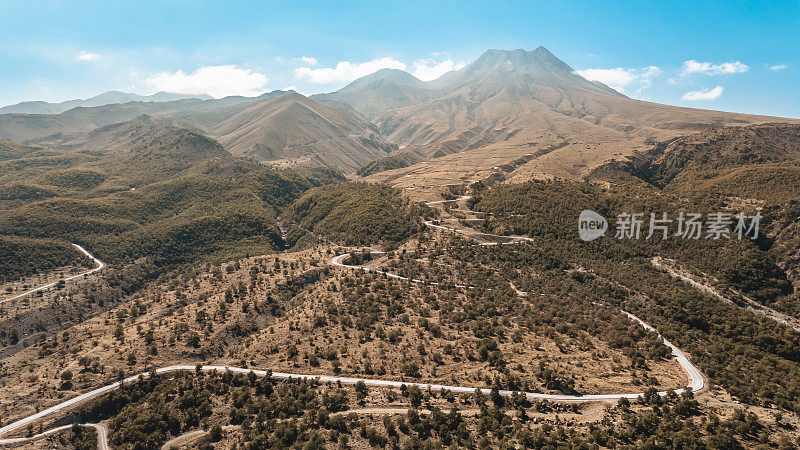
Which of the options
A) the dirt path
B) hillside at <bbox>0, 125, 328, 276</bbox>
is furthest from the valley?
hillside at <bbox>0, 125, 328, 276</bbox>

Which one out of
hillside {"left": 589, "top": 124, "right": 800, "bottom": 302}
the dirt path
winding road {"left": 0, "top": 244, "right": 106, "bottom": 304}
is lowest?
winding road {"left": 0, "top": 244, "right": 106, "bottom": 304}

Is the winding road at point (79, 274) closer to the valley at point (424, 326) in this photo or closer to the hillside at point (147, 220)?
the valley at point (424, 326)

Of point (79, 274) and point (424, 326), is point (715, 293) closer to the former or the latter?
point (424, 326)

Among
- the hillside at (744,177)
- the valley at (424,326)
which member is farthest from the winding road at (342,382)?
the hillside at (744,177)

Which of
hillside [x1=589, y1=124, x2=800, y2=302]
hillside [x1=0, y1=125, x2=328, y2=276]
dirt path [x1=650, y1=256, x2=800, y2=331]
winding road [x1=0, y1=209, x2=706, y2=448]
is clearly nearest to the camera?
winding road [x1=0, y1=209, x2=706, y2=448]

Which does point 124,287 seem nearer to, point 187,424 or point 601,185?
point 187,424

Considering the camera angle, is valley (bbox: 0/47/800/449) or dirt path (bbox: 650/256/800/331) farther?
dirt path (bbox: 650/256/800/331)

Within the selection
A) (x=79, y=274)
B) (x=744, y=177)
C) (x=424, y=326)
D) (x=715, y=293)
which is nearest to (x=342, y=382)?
(x=424, y=326)

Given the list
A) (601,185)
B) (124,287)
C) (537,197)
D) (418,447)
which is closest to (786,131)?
(601,185)

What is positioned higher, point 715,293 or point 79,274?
point 715,293

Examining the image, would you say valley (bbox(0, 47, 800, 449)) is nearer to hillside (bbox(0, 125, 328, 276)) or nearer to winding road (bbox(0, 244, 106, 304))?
winding road (bbox(0, 244, 106, 304))

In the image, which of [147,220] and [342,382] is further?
[147,220]
